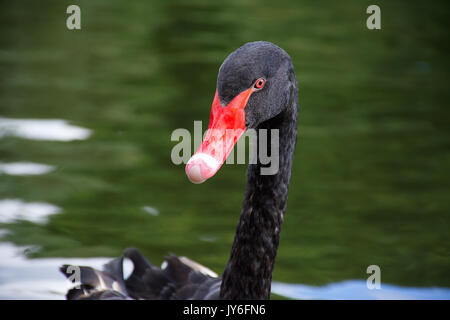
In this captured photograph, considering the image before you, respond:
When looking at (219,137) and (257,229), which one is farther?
(257,229)

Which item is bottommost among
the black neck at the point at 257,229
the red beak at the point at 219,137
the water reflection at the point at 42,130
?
the black neck at the point at 257,229

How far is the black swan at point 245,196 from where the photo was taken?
9.32 ft

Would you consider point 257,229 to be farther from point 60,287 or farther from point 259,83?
point 60,287

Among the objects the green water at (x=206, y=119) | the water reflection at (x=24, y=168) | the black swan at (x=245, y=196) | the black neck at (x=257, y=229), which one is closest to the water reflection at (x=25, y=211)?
the green water at (x=206, y=119)

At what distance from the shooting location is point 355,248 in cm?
451

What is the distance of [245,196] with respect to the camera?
328 centimetres

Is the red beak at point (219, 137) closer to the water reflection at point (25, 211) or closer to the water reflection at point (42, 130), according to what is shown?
the water reflection at point (25, 211)

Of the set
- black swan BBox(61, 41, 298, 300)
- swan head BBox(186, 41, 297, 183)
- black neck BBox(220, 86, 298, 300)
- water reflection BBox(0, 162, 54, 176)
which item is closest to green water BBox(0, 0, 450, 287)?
water reflection BBox(0, 162, 54, 176)

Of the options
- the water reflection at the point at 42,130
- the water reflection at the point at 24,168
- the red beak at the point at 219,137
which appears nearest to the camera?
the red beak at the point at 219,137

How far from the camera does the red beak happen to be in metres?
2.59

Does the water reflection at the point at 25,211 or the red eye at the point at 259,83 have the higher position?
the red eye at the point at 259,83

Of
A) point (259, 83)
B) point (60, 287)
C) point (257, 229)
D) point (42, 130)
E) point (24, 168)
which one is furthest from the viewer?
point (42, 130)

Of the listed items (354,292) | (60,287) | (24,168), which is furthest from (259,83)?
(24,168)

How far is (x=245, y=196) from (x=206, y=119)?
106 inches
